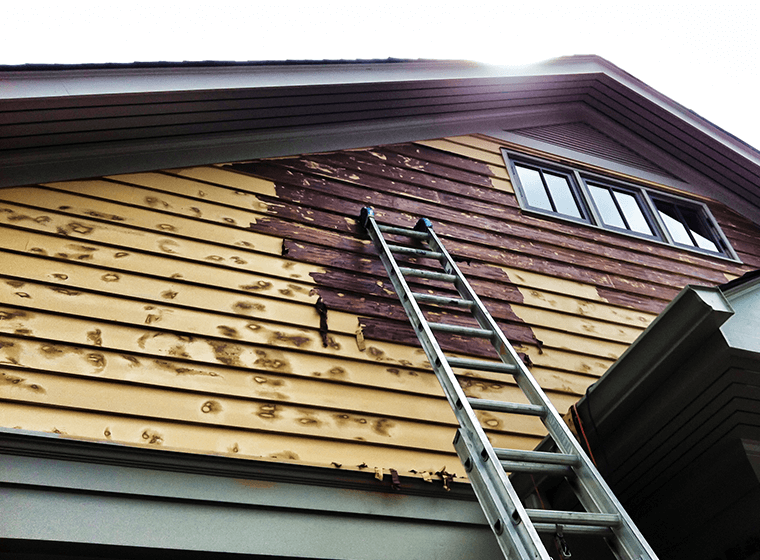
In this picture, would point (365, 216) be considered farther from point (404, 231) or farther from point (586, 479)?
point (586, 479)

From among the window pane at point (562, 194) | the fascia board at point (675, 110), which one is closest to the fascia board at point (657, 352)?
the window pane at point (562, 194)

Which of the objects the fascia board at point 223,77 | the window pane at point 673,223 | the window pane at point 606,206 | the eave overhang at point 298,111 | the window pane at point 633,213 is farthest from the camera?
the window pane at point 673,223

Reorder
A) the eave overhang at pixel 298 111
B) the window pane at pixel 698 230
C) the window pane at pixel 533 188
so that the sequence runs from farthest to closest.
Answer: the window pane at pixel 698 230
the window pane at pixel 533 188
the eave overhang at pixel 298 111

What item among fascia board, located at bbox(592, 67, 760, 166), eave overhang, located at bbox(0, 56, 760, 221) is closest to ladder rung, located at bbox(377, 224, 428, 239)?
eave overhang, located at bbox(0, 56, 760, 221)

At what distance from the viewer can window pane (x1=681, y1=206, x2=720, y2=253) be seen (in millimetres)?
6598

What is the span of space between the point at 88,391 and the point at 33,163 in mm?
1790

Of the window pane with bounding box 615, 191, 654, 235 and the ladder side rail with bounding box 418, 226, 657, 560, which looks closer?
the ladder side rail with bounding box 418, 226, 657, 560

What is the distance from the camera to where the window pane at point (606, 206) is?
615 cm

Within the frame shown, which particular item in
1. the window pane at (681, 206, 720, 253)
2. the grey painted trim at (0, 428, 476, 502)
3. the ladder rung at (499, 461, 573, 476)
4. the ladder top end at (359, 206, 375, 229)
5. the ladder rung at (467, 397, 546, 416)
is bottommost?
the ladder rung at (499, 461, 573, 476)

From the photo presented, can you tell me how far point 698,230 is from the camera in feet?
22.4

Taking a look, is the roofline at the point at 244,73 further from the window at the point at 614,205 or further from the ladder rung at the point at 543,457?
the ladder rung at the point at 543,457

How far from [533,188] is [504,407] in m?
3.86

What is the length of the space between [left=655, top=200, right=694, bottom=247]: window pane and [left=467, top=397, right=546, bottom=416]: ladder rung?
4.51 metres

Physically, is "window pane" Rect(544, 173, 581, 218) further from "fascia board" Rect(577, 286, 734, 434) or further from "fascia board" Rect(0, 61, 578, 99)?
"fascia board" Rect(577, 286, 734, 434)
